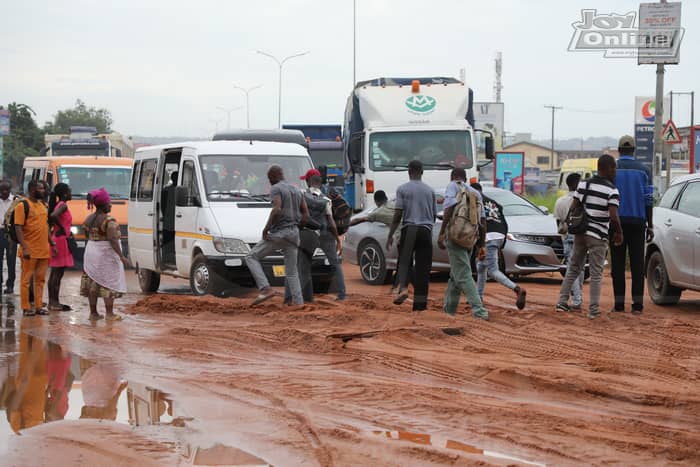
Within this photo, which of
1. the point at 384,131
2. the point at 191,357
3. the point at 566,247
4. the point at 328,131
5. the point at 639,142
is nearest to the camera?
the point at 191,357

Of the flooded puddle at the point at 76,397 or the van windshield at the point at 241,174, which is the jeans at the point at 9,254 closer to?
the van windshield at the point at 241,174

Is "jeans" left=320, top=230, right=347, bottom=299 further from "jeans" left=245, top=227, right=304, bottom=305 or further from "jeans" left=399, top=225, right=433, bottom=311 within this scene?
"jeans" left=399, top=225, right=433, bottom=311

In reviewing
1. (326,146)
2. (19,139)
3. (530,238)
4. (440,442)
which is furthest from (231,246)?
(19,139)

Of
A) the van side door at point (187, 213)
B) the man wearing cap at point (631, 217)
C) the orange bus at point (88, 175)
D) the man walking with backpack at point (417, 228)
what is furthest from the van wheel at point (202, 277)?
A: the orange bus at point (88, 175)

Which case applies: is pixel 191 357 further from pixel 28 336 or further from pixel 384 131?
pixel 384 131

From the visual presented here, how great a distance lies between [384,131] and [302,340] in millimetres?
11303

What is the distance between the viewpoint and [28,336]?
11.2 m

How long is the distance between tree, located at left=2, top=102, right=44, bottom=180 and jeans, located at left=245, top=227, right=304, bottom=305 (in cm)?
7694

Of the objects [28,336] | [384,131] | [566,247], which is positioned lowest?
[28,336]

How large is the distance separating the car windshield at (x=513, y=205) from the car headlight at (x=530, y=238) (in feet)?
3.45

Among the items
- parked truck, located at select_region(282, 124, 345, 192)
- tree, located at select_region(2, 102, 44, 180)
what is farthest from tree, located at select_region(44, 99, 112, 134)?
parked truck, located at select_region(282, 124, 345, 192)

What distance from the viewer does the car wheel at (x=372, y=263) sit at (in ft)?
55.4

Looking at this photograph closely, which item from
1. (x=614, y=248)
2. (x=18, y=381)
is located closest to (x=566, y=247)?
(x=614, y=248)

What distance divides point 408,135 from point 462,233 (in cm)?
995
